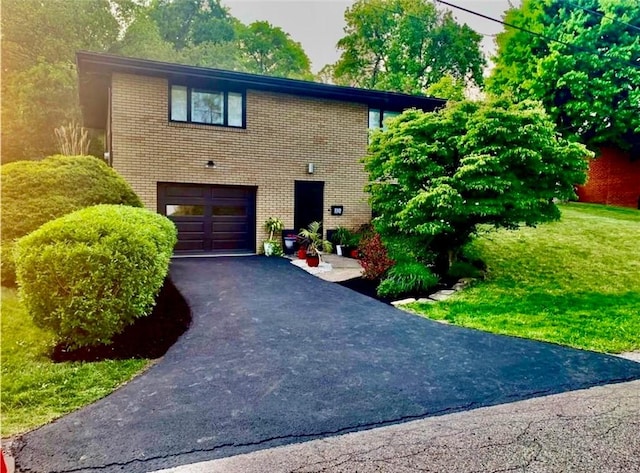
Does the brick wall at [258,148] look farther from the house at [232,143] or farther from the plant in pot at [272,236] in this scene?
the plant in pot at [272,236]

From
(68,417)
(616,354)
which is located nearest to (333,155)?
(616,354)

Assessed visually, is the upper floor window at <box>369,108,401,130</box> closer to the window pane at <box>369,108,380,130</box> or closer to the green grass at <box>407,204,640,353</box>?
the window pane at <box>369,108,380,130</box>

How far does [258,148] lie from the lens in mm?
12297

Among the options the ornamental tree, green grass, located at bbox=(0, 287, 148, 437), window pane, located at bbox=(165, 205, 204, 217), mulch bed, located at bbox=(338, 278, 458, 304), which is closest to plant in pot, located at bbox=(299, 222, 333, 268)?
mulch bed, located at bbox=(338, 278, 458, 304)

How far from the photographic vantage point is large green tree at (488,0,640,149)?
16.7 metres

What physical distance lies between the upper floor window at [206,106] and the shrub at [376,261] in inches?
214

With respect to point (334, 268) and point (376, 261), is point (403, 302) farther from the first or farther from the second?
point (334, 268)

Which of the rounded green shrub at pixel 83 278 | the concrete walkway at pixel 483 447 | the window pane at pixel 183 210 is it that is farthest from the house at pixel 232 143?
the concrete walkway at pixel 483 447

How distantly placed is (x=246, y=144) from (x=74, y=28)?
1901 cm

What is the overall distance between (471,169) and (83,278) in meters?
6.15

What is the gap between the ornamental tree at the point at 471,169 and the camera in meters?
7.56

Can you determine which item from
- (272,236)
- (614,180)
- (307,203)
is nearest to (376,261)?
(272,236)

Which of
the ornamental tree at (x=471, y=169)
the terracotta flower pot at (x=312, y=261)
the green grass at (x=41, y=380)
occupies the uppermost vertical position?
the ornamental tree at (x=471, y=169)

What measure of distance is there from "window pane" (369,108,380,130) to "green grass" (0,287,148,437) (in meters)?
11.2
